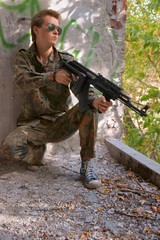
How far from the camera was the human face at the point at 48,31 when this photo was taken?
8.88 ft

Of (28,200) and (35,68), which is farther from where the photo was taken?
(35,68)

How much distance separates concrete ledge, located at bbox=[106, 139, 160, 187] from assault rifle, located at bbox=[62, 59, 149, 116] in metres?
0.56

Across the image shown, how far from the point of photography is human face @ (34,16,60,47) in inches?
107

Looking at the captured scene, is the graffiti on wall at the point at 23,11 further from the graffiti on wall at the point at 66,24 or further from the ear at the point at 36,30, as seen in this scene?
the ear at the point at 36,30

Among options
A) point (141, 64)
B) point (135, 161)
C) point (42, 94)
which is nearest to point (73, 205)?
point (135, 161)

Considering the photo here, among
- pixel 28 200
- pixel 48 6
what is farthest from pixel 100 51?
pixel 28 200

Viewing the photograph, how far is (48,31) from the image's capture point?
2707 mm

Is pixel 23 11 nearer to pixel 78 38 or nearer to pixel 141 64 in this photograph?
pixel 78 38

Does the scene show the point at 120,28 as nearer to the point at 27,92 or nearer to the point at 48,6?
the point at 48,6

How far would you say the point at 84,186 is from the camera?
262cm

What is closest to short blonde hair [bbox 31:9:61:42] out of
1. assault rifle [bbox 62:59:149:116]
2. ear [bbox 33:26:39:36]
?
ear [bbox 33:26:39:36]

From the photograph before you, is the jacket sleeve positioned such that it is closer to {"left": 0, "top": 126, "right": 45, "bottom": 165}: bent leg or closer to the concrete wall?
the concrete wall

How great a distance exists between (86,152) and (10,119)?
2.70 ft

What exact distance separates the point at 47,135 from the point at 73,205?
780 mm
